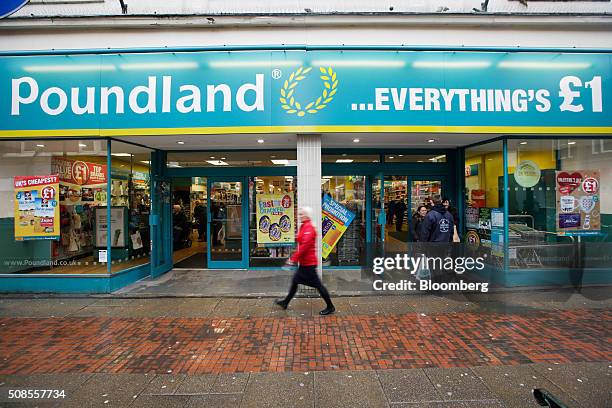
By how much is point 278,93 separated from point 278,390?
18.0 feet

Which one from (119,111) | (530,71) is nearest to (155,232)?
(119,111)

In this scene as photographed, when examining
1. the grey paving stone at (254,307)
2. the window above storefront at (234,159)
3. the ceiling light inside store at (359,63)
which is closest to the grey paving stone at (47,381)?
the grey paving stone at (254,307)

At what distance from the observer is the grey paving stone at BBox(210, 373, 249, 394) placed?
3.57m

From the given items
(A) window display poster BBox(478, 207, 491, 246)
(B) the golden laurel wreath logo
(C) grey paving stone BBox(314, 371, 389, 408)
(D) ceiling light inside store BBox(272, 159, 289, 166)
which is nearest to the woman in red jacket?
(C) grey paving stone BBox(314, 371, 389, 408)

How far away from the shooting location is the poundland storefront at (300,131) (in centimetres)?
712

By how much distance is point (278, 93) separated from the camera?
704cm

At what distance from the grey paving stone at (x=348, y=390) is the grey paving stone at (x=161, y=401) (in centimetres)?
134

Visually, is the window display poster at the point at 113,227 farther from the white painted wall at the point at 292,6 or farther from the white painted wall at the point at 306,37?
→ the white painted wall at the point at 292,6

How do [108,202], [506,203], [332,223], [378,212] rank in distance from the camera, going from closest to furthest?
[506,203] → [108,202] → [332,223] → [378,212]

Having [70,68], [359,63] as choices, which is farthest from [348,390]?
[70,68]

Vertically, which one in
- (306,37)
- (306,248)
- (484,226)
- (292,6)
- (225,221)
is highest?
(292,6)

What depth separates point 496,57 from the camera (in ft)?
24.0

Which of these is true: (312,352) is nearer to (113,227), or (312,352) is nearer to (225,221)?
(225,221)

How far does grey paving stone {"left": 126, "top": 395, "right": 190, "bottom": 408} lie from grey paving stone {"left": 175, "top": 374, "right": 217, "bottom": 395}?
103 millimetres
